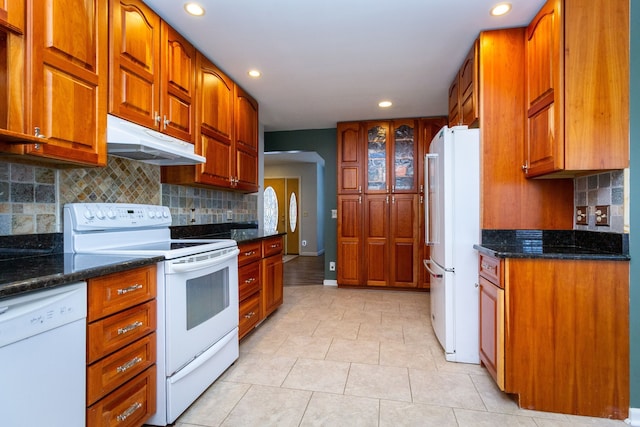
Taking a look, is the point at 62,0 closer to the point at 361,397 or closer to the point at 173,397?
the point at 173,397

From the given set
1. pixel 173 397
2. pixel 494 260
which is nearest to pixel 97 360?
pixel 173 397

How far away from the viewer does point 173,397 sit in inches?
63.9

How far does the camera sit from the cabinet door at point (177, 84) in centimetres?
216

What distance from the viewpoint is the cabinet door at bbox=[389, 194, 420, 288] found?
14.3 feet

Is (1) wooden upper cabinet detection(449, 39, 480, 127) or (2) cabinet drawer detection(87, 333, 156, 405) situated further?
(1) wooden upper cabinet detection(449, 39, 480, 127)

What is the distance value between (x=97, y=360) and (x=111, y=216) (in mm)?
919

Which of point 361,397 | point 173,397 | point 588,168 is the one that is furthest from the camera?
→ point 361,397

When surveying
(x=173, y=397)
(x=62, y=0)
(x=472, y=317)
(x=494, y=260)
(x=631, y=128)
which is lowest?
(x=173, y=397)

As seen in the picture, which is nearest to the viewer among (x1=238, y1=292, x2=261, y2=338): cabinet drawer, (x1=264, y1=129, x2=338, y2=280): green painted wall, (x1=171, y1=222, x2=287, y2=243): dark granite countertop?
(x1=238, y1=292, x2=261, y2=338): cabinet drawer

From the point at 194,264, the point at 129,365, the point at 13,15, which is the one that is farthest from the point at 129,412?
the point at 13,15

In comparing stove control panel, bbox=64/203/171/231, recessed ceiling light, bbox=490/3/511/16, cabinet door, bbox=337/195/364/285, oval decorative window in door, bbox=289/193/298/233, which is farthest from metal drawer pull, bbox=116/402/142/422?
oval decorative window in door, bbox=289/193/298/233

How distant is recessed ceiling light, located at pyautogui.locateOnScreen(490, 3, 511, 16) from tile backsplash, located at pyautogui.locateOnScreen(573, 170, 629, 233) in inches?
45.4

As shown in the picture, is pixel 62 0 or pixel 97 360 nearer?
pixel 97 360

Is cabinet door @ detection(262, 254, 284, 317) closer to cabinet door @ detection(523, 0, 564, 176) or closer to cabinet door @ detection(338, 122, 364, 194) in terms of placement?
cabinet door @ detection(338, 122, 364, 194)
